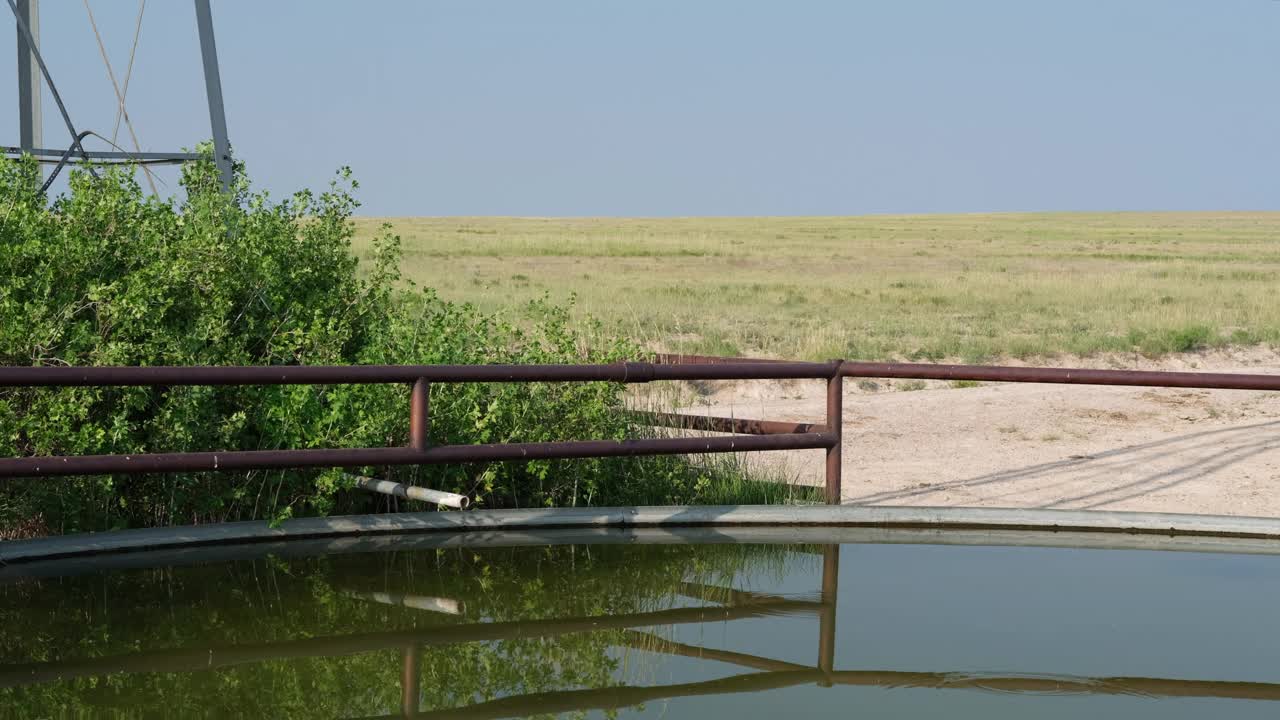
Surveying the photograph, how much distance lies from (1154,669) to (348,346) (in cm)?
→ 581

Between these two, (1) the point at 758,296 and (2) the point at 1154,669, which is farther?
(1) the point at 758,296

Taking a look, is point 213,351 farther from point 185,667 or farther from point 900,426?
point 900,426

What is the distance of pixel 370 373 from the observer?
23.5ft

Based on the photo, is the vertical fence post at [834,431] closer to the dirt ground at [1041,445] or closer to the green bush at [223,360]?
the green bush at [223,360]

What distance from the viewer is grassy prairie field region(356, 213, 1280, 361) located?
983 inches

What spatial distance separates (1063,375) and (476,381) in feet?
11.1

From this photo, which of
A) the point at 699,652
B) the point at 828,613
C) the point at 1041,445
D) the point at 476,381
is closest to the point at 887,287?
the point at 1041,445

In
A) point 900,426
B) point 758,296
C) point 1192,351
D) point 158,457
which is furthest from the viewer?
point 758,296

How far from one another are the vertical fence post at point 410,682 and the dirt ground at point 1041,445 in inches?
189

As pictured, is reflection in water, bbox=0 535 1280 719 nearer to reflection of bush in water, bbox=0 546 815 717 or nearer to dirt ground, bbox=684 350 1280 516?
reflection of bush in water, bbox=0 546 815 717

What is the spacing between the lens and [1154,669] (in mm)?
5410

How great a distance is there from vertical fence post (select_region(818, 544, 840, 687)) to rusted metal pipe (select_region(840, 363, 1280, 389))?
1.11m

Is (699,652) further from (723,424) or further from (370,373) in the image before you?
Result: (723,424)

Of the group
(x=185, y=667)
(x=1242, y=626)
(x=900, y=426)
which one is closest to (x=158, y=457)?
(x=185, y=667)
